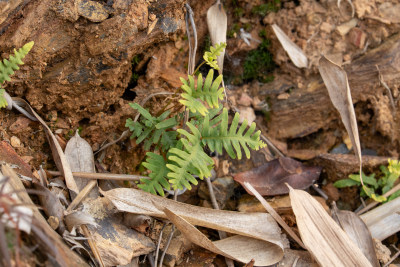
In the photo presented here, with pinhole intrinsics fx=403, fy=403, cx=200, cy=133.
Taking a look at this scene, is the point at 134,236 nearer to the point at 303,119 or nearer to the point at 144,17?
the point at 144,17

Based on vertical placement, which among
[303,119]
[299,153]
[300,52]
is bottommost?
[299,153]

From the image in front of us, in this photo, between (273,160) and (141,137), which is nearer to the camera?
(141,137)

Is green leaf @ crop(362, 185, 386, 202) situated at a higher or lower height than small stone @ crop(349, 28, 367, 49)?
lower

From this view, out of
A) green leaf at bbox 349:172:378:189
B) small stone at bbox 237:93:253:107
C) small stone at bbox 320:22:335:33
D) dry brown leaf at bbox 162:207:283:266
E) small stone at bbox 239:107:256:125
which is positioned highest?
small stone at bbox 320:22:335:33

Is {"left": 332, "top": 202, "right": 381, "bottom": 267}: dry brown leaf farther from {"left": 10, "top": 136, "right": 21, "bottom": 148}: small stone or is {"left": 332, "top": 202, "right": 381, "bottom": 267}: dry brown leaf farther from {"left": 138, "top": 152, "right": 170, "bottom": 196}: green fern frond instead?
{"left": 10, "top": 136, "right": 21, "bottom": 148}: small stone

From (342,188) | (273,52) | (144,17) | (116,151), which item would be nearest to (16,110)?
(116,151)

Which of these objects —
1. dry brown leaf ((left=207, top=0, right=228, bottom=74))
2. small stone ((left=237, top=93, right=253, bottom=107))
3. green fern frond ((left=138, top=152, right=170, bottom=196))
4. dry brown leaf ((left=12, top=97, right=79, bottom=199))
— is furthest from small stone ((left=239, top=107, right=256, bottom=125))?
dry brown leaf ((left=12, top=97, right=79, bottom=199))
